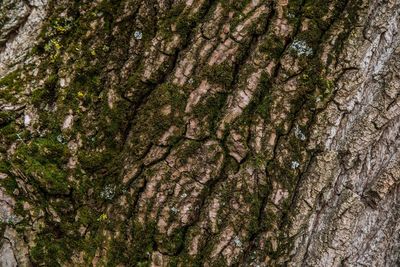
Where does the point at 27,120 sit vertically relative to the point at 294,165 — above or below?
below

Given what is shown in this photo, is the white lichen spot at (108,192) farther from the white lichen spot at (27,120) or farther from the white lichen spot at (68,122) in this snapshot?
the white lichen spot at (27,120)

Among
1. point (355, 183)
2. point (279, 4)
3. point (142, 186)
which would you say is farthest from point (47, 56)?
point (355, 183)

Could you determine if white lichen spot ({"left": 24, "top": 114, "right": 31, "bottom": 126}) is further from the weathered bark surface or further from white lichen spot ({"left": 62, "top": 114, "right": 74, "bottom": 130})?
white lichen spot ({"left": 62, "top": 114, "right": 74, "bottom": 130})

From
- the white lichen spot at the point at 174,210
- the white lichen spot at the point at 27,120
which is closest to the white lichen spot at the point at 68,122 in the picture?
the white lichen spot at the point at 27,120

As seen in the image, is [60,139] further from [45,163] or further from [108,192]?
[108,192]

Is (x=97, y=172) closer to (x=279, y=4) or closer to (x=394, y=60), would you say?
(x=279, y=4)

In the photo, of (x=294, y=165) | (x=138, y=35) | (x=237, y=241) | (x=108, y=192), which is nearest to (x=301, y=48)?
(x=294, y=165)
